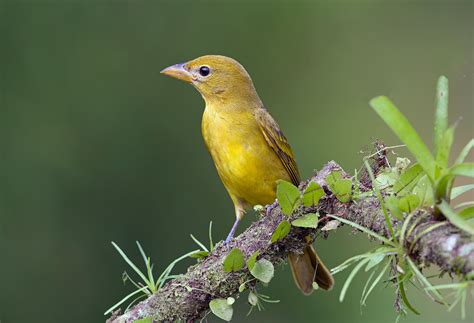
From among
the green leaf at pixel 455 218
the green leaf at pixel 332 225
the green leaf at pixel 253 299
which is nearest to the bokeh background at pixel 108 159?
the green leaf at pixel 253 299

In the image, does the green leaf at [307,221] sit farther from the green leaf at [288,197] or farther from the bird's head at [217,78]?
the bird's head at [217,78]

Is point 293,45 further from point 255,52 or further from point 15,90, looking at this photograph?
point 15,90

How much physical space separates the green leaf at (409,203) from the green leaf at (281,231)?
46cm

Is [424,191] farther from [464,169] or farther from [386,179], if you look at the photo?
[386,179]

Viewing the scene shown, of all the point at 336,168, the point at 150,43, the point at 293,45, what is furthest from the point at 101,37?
the point at 336,168

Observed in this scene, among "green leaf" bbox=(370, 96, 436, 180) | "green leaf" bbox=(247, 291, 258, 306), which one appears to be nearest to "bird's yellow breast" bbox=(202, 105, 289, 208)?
"green leaf" bbox=(247, 291, 258, 306)

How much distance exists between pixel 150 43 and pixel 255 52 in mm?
1236

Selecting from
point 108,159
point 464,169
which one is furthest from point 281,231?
point 108,159

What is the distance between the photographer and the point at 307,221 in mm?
2291

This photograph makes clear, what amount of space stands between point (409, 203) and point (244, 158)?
1.99 metres

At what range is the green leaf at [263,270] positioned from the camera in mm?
2309

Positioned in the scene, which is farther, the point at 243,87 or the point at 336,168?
the point at 243,87

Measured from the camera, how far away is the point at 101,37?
6438mm

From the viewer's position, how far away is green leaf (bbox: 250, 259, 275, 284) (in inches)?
90.9
